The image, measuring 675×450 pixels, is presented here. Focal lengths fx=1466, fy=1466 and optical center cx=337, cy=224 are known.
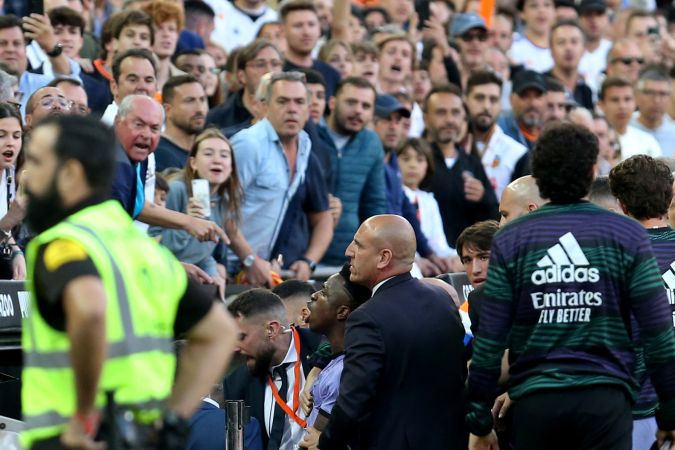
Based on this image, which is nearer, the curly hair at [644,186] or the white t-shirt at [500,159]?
the curly hair at [644,186]

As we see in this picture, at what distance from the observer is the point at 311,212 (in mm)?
11352

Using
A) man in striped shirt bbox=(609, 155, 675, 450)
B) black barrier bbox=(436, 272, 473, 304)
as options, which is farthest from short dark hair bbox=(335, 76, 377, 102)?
man in striped shirt bbox=(609, 155, 675, 450)

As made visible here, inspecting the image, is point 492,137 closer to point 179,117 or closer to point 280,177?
point 280,177

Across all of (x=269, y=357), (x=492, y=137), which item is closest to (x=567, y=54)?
(x=492, y=137)

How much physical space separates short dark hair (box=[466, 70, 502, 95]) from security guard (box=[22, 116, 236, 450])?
991 cm

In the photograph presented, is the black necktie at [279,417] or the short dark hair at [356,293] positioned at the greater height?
the short dark hair at [356,293]

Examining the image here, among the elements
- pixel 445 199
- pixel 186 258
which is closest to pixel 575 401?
pixel 186 258

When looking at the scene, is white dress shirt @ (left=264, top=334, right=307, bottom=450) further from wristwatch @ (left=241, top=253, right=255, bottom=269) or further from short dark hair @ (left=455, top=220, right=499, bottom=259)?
wristwatch @ (left=241, top=253, right=255, bottom=269)

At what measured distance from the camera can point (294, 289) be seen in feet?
27.8

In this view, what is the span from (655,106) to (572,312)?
9.96 m

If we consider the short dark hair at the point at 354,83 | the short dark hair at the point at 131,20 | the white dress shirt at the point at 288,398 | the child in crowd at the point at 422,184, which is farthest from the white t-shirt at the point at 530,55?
the white dress shirt at the point at 288,398

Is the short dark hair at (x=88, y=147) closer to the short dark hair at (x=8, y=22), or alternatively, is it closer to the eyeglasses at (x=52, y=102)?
the eyeglasses at (x=52, y=102)

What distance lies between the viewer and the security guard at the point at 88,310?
4.00 metres

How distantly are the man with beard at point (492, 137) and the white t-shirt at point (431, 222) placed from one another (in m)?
0.98
